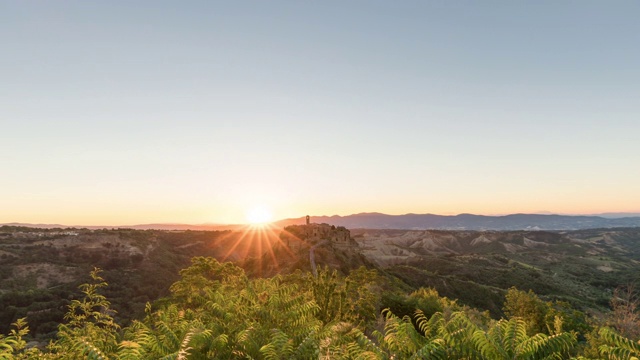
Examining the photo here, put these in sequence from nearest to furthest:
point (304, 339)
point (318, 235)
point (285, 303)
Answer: point (304, 339), point (285, 303), point (318, 235)

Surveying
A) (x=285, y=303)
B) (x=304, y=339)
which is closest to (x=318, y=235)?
(x=285, y=303)

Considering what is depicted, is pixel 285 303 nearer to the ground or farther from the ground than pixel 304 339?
nearer to the ground

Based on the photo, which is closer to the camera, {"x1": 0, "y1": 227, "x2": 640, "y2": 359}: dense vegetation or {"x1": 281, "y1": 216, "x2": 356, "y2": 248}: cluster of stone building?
{"x1": 0, "y1": 227, "x2": 640, "y2": 359}: dense vegetation

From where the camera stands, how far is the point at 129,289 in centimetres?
6397

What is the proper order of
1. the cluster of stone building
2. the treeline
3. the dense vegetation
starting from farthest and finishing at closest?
the cluster of stone building, the dense vegetation, the treeline

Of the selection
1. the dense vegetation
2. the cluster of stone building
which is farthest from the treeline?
the cluster of stone building

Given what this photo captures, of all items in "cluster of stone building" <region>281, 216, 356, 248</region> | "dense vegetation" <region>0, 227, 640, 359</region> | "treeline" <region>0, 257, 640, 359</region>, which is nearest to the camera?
"treeline" <region>0, 257, 640, 359</region>

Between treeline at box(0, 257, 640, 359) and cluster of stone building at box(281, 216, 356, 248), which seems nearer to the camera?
treeline at box(0, 257, 640, 359)

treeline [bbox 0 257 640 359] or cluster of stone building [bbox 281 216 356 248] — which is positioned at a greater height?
treeline [bbox 0 257 640 359]

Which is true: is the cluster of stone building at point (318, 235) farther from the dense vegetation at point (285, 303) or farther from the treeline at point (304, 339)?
the treeline at point (304, 339)

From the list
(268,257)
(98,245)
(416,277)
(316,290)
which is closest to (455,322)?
(316,290)

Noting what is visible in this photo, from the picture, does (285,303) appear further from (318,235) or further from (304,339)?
(318,235)

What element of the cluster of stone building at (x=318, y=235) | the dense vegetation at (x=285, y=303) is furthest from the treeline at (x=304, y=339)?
the cluster of stone building at (x=318, y=235)

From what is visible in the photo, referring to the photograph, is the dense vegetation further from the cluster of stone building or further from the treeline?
the cluster of stone building
